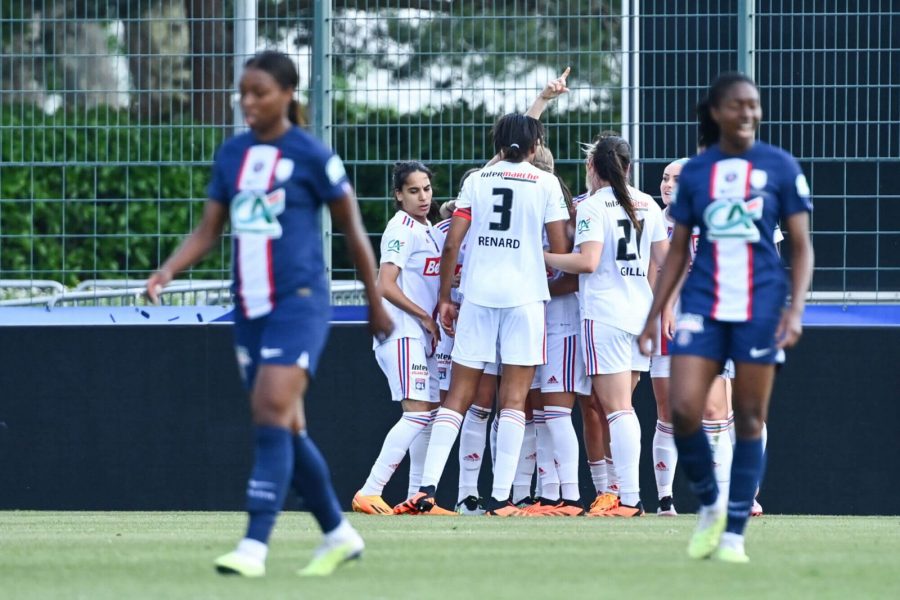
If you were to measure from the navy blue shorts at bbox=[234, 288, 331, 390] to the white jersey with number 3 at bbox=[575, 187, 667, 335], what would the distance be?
3.98 metres

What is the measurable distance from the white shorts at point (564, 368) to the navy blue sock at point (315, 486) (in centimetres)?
404

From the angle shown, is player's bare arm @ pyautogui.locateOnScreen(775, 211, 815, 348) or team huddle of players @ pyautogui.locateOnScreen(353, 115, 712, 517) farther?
team huddle of players @ pyautogui.locateOnScreen(353, 115, 712, 517)

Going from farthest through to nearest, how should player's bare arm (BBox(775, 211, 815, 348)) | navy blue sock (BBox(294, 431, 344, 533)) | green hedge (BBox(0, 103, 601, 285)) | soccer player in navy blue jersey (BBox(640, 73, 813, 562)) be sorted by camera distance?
green hedge (BBox(0, 103, 601, 285)) < soccer player in navy blue jersey (BBox(640, 73, 813, 562)) < player's bare arm (BBox(775, 211, 815, 348)) < navy blue sock (BBox(294, 431, 344, 533))

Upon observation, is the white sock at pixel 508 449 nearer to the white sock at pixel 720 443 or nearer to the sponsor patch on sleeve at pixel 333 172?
the white sock at pixel 720 443

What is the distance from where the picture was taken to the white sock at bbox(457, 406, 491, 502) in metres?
9.90

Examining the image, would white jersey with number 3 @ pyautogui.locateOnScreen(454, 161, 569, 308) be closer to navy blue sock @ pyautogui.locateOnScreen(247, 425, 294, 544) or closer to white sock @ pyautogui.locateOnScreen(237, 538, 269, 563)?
navy blue sock @ pyautogui.locateOnScreen(247, 425, 294, 544)

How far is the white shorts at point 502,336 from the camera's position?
31.0 feet

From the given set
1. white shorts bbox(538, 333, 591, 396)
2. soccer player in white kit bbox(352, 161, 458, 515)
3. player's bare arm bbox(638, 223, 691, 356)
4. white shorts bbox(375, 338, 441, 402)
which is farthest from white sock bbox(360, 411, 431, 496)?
player's bare arm bbox(638, 223, 691, 356)

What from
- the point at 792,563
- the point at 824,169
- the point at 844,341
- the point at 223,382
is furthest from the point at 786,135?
the point at 792,563

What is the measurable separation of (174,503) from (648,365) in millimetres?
3281

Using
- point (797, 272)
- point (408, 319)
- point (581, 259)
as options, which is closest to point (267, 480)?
point (797, 272)

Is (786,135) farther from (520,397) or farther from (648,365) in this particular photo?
(520,397)

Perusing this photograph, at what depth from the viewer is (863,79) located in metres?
10.9

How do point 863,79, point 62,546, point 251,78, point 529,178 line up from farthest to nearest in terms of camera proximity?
point 863,79 → point 529,178 → point 62,546 → point 251,78
